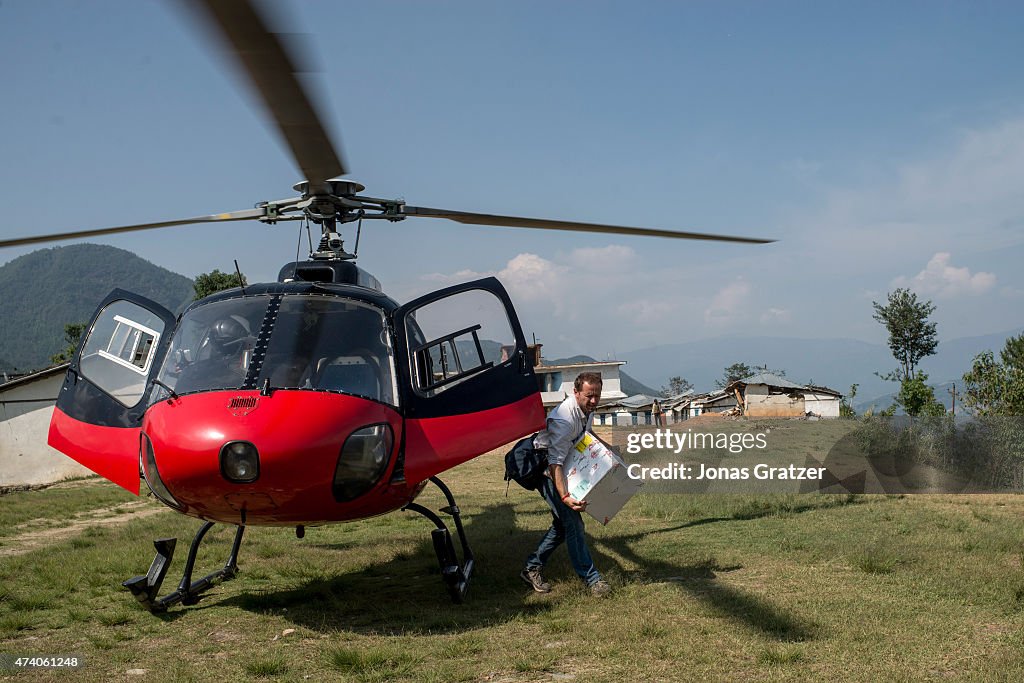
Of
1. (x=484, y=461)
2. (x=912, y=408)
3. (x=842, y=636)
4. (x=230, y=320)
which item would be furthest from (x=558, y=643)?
(x=912, y=408)

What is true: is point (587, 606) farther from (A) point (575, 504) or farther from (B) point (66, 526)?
(B) point (66, 526)

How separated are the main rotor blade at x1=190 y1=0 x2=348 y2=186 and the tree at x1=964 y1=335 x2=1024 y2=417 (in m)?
20.9

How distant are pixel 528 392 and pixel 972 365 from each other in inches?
850

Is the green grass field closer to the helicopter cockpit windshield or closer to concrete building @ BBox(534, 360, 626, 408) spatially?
the helicopter cockpit windshield

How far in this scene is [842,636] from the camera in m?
4.89

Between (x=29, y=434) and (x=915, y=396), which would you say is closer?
(x=29, y=434)

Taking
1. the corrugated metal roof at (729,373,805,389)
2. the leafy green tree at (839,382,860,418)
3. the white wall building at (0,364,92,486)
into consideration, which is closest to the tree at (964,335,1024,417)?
the leafy green tree at (839,382,860,418)

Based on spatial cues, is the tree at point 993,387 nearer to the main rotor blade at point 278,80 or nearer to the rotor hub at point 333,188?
the rotor hub at point 333,188

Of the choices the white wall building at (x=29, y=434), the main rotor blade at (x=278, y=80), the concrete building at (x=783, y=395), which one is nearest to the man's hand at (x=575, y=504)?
the main rotor blade at (x=278, y=80)

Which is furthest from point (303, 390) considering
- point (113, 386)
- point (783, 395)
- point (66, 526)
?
point (783, 395)

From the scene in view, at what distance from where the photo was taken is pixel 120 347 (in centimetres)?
657

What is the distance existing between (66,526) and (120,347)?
7.18 metres

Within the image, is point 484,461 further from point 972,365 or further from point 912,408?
point 912,408

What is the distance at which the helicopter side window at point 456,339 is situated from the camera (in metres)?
6.21
